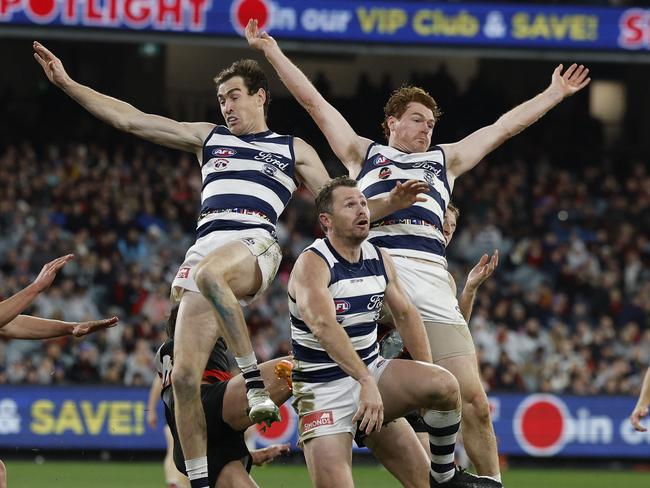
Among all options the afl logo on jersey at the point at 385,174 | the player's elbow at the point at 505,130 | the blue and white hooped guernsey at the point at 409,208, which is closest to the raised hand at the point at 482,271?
the blue and white hooped guernsey at the point at 409,208

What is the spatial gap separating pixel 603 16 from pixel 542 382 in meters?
5.70

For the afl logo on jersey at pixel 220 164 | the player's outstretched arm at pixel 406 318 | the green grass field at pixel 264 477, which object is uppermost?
the afl logo on jersey at pixel 220 164

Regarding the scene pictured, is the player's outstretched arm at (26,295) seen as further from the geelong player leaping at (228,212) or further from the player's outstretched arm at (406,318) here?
the player's outstretched arm at (406,318)

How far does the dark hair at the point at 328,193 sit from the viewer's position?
24.9 feet

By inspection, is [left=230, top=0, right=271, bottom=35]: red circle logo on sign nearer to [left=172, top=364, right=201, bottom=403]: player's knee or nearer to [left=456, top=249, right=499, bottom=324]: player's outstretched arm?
[left=456, top=249, right=499, bottom=324]: player's outstretched arm

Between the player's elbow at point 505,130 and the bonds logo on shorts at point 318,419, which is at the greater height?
the player's elbow at point 505,130

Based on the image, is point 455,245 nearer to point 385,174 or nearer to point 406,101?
point 406,101

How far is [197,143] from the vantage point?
862cm

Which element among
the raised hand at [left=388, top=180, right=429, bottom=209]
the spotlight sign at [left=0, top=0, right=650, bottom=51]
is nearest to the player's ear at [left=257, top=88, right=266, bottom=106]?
the raised hand at [left=388, top=180, right=429, bottom=209]

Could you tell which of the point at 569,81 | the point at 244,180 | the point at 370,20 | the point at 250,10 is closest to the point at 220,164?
the point at 244,180

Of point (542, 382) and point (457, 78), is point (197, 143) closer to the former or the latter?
point (542, 382)

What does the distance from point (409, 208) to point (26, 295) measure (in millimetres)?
2553

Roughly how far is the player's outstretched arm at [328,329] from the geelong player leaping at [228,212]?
51 centimetres

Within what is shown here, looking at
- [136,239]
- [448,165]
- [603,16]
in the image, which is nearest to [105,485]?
[136,239]
